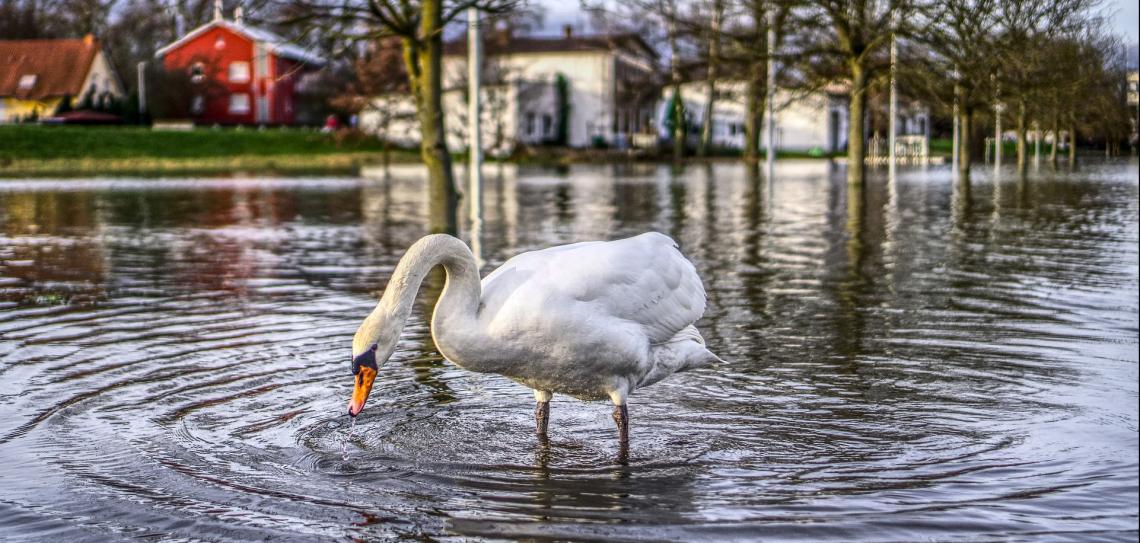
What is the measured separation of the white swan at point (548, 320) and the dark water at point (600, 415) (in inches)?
16.4

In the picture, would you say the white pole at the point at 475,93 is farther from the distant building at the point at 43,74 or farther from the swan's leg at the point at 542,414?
the distant building at the point at 43,74

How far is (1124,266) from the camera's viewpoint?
13.9 metres

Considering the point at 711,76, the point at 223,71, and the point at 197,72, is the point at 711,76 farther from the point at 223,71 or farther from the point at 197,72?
the point at 197,72

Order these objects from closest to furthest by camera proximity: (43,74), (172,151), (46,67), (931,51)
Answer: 1. (931,51)
2. (172,151)
3. (43,74)
4. (46,67)

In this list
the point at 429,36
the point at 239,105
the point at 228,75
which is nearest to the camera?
the point at 429,36

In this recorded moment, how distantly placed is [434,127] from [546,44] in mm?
67613

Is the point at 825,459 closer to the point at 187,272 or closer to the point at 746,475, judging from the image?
the point at 746,475

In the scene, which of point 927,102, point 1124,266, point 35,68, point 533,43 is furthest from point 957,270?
point 35,68

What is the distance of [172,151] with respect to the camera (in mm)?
59219

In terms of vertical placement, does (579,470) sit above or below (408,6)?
below

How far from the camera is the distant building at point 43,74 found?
78562mm

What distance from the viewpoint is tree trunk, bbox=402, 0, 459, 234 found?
16047 millimetres

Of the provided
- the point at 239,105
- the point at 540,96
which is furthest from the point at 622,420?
the point at 239,105

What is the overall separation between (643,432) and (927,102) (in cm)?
2969
